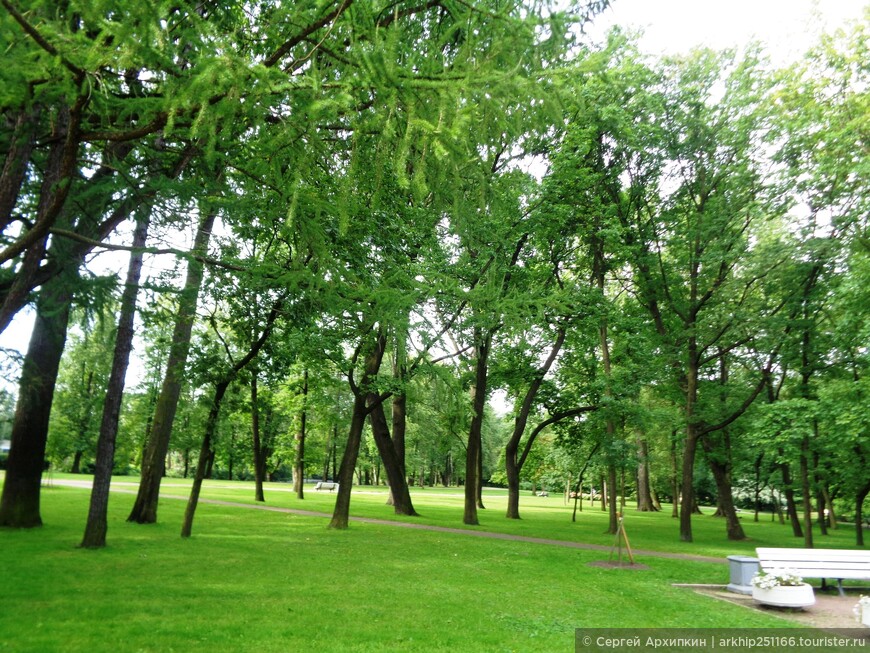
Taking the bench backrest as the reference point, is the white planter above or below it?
below

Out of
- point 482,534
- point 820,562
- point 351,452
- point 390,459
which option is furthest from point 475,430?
point 820,562

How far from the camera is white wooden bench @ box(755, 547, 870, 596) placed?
10.0m

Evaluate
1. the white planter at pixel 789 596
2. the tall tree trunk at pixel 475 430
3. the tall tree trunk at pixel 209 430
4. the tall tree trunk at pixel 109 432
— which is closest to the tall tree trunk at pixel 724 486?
the tall tree trunk at pixel 475 430

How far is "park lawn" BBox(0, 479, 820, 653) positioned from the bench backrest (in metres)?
1.32

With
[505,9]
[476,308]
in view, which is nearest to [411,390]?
[476,308]

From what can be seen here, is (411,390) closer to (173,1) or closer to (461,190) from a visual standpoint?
(461,190)

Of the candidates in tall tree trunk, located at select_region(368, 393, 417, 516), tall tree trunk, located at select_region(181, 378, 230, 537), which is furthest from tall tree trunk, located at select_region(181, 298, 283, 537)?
tall tree trunk, located at select_region(368, 393, 417, 516)

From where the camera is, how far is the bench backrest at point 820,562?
10.0 m

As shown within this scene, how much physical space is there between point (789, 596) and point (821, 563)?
1.77 metres

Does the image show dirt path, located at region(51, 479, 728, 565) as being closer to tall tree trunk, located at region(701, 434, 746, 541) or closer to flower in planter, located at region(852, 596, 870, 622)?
tall tree trunk, located at region(701, 434, 746, 541)

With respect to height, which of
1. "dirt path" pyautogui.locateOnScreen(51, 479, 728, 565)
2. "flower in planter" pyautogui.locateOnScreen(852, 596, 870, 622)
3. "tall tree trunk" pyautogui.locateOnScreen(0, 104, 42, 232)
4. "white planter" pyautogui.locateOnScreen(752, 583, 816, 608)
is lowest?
"dirt path" pyautogui.locateOnScreen(51, 479, 728, 565)

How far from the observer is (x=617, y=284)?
2814cm

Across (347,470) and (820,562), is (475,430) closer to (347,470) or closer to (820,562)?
(347,470)

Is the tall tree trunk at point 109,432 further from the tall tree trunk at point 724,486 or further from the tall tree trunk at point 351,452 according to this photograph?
the tall tree trunk at point 724,486
